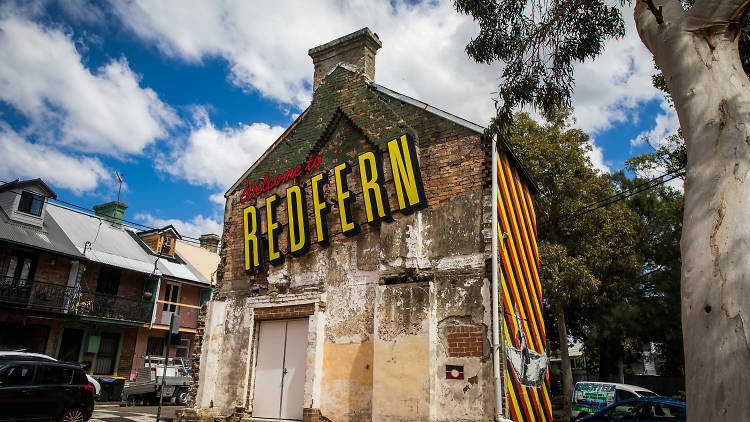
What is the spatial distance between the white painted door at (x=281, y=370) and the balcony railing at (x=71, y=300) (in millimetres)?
14550

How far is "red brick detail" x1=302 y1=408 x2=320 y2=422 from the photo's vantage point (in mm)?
9227

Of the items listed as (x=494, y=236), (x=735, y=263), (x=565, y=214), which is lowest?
(x=735, y=263)

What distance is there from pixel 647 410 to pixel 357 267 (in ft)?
21.6

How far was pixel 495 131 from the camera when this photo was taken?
7.88 meters

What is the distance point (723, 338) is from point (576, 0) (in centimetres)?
695

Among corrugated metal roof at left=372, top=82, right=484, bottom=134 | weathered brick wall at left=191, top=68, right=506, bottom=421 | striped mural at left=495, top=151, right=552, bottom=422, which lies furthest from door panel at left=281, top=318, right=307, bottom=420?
corrugated metal roof at left=372, top=82, right=484, bottom=134

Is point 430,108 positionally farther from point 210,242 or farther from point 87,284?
point 210,242

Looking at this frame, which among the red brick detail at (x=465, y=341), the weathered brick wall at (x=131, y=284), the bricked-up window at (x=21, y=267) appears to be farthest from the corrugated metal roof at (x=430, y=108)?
the weathered brick wall at (x=131, y=284)

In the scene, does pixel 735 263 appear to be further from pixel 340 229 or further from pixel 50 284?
pixel 50 284

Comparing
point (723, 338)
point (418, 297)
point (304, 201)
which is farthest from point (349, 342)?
point (723, 338)

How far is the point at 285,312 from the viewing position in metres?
10.5

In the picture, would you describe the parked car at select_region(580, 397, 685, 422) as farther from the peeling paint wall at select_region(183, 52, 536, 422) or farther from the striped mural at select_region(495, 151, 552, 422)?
the peeling paint wall at select_region(183, 52, 536, 422)

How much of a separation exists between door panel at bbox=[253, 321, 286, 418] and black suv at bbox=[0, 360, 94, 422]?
11.9 feet

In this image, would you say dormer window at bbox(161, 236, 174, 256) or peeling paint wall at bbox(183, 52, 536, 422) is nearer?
peeling paint wall at bbox(183, 52, 536, 422)
